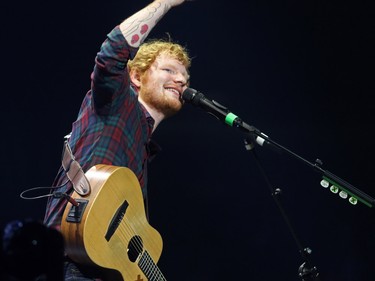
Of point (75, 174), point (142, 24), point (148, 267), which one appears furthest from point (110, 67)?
point (148, 267)

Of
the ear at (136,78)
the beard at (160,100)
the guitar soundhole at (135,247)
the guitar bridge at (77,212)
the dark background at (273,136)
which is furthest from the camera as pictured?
the dark background at (273,136)

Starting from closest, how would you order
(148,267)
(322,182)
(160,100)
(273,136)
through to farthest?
(148,267) < (322,182) < (160,100) < (273,136)

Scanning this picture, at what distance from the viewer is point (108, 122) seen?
2447mm

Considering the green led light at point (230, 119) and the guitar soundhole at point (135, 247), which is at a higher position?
the green led light at point (230, 119)

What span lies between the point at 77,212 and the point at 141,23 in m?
0.82

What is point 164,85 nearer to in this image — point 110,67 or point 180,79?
point 180,79

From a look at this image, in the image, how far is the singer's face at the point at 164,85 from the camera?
9.50 ft

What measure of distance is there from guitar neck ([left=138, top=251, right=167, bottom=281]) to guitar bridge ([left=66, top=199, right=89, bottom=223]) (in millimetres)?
399

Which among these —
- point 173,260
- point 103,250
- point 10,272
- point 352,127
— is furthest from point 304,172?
point 10,272

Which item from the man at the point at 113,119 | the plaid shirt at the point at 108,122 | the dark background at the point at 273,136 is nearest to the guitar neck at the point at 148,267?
the man at the point at 113,119

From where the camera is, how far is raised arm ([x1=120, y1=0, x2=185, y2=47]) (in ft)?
7.79

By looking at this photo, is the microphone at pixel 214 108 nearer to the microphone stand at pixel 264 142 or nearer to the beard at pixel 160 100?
the microphone stand at pixel 264 142

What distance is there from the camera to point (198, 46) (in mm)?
4219

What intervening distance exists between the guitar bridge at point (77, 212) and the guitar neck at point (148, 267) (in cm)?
40
